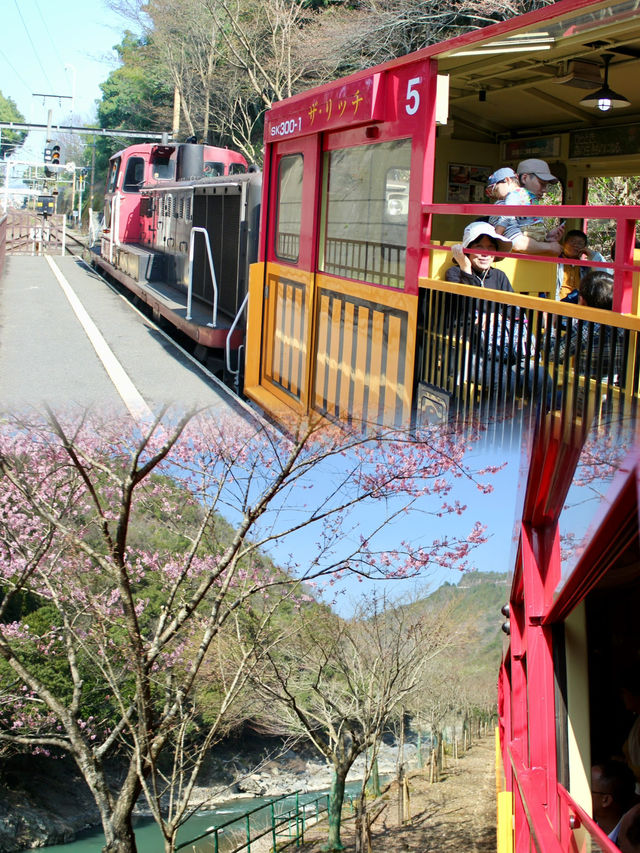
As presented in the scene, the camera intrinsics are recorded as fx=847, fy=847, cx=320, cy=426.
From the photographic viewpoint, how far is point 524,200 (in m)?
4.76

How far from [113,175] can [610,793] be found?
16133 millimetres

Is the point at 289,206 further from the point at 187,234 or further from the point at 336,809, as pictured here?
the point at 336,809

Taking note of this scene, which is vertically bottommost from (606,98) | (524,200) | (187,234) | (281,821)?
(281,821)

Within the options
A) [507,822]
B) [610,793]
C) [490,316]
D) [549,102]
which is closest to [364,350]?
[490,316]

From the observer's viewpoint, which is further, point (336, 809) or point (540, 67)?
point (336, 809)

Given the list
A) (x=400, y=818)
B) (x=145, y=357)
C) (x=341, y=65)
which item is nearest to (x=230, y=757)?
(x=400, y=818)

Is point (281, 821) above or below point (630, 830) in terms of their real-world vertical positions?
below

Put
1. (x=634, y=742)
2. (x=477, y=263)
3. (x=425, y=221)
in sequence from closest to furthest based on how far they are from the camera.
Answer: (x=634, y=742) < (x=477, y=263) < (x=425, y=221)

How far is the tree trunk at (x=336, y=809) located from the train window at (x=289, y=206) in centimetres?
1389

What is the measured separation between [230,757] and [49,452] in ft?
72.7

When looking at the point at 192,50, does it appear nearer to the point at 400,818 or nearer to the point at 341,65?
the point at 341,65

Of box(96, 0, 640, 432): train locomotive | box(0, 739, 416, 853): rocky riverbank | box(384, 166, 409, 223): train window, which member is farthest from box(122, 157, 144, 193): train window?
→ box(384, 166, 409, 223): train window

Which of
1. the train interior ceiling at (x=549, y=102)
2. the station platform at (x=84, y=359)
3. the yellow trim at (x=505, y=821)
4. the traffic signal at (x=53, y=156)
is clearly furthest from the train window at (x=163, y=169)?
the traffic signal at (x=53, y=156)

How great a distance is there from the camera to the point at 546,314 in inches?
127
